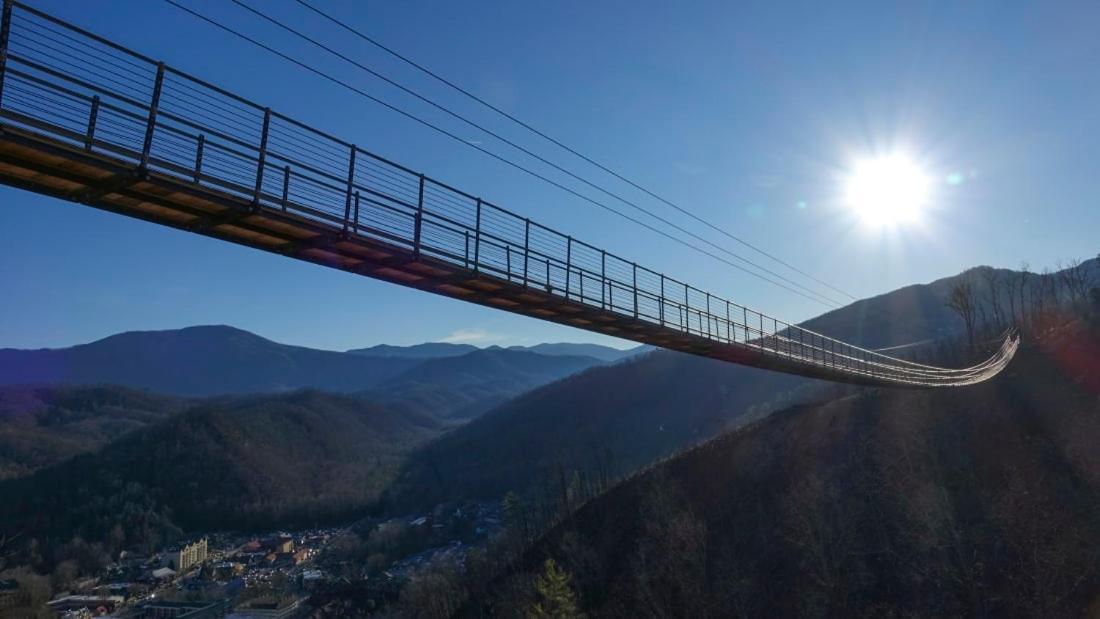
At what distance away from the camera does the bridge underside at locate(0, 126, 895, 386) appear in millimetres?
9130

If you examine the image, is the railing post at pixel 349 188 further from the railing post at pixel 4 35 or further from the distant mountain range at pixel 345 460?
the distant mountain range at pixel 345 460

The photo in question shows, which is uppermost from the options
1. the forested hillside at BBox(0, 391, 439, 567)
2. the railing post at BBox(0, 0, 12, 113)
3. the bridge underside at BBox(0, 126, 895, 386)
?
the railing post at BBox(0, 0, 12, 113)

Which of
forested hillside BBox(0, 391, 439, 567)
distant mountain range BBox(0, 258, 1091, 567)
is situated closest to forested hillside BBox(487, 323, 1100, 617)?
distant mountain range BBox(0, 258, 1091, 567)

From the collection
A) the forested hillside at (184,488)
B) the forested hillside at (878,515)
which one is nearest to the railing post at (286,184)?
the forested hillside at (878,515)

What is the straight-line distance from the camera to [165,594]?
305 feet

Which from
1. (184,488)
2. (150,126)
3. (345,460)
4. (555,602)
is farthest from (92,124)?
(345,460)

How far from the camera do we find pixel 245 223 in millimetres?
11539

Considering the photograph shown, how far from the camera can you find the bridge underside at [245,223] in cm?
913

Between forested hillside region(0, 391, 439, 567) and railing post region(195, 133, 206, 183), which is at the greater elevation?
railing post region(195, 133, 206, 183)

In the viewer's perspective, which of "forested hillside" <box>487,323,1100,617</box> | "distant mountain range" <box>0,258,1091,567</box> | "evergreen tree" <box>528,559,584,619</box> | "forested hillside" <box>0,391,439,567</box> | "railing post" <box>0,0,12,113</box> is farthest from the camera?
"distant mountain range" <box>0,258,1091,567</box>

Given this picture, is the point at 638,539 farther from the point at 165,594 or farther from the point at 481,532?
the point at 165,594

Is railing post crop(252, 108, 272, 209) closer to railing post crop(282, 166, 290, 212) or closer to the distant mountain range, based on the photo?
railing post crop(282, 166, 290, 212)

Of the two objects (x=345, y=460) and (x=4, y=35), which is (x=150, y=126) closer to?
(x=4, y=35)

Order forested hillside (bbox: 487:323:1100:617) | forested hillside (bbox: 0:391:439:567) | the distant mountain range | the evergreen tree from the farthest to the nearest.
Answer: the distant mountain range, forested hillside (bbox: 0:391:439:567), the evergreen tree, forested hillside (bbox: 487:323:1100:617)
